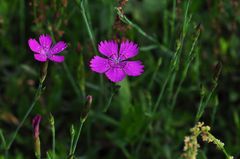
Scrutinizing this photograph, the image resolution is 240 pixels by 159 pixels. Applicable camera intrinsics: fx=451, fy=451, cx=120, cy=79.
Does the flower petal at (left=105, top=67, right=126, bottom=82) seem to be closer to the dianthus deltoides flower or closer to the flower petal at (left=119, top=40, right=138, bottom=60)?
the dianthus deltoides flower

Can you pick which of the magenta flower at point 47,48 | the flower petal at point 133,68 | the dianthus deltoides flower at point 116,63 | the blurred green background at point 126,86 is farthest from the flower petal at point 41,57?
the blurred green background at point 126,86

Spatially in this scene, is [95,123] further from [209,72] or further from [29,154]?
[209,72]

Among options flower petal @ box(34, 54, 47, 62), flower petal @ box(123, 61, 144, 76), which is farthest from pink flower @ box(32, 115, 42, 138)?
flower petal @ box(123, 61, 144, 76)

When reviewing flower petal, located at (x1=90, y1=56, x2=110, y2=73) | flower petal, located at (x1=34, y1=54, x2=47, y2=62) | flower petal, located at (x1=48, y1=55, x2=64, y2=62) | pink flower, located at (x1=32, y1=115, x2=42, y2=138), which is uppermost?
flower petal, located at (x1=90, y1=56, x2=110, y2=73)

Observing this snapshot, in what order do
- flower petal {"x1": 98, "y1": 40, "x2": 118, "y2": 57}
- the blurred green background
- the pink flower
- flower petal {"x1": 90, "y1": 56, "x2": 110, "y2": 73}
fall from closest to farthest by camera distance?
the pink flower < flower petal {"x1": 90, "y1": 56, "x2": 110, "y2": 73} < flower petal {"x1": 98, "y1": 40, "x2": 118, "y2": 57} < the blurred green background

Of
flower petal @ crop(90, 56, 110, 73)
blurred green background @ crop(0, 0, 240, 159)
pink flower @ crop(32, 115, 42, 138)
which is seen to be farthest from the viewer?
blurred green background @ crop(0, 0, 240, 159)

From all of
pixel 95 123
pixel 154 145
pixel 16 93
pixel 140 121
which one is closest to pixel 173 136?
pixel 154 145

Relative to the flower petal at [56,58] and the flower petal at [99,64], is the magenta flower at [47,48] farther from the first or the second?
the flower petal at [99,64]

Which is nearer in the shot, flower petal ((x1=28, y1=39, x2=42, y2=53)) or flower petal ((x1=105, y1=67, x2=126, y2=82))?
flower petal ((x1=105, y1=67, x2=126, y2=82))
